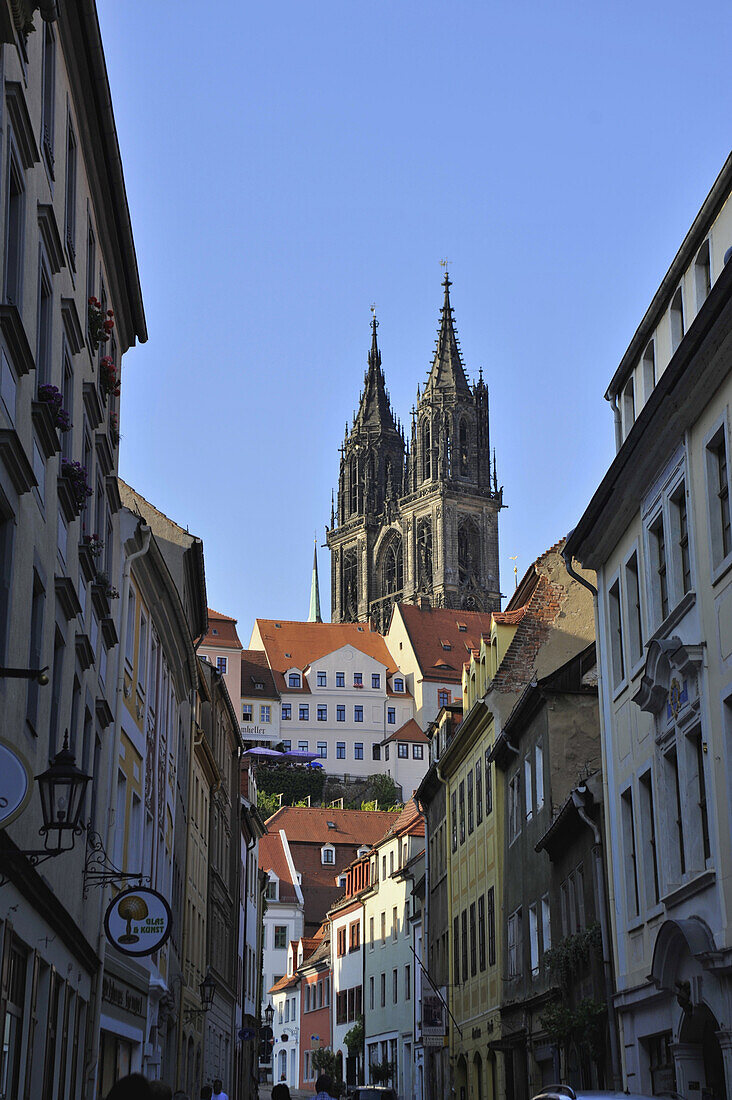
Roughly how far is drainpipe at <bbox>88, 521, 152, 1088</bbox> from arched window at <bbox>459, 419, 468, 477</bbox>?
149 metres

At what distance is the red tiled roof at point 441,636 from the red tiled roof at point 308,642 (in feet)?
12.1

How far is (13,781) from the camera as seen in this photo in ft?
29.4

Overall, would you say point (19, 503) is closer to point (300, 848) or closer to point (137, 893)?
point (137, 893)

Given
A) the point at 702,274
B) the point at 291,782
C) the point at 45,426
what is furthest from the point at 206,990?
the point at 291,782

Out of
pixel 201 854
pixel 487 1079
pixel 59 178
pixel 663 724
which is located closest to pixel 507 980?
pixel 487 1079

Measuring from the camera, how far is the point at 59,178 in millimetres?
15633

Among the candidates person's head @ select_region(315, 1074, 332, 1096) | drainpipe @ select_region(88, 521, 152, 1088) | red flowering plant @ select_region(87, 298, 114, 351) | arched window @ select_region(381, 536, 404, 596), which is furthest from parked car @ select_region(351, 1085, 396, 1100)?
arched window @ select_region(381, 536, 404, 596)

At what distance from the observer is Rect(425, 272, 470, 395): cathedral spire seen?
176 metres

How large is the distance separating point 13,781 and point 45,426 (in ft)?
17.2

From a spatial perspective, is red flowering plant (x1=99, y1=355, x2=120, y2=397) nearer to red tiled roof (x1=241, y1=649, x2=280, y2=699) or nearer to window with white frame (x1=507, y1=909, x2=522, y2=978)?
window with white frame (x1=507, y1=909, x2=522, y2=978)

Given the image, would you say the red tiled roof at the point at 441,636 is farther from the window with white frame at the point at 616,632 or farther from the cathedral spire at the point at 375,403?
the window with white frame at the point at 616,632

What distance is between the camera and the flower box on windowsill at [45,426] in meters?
13.3

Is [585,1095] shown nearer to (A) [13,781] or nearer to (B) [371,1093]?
(A) [13,781]

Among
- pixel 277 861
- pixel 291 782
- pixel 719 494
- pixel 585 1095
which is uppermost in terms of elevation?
pixel 291 782
